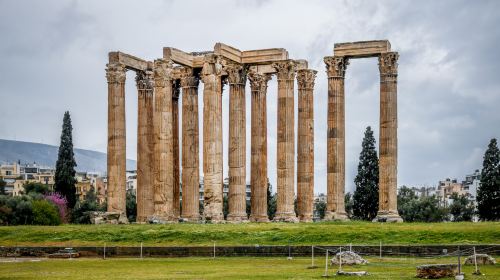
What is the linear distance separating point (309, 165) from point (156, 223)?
16911 millimetres

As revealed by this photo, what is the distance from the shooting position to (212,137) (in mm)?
77812

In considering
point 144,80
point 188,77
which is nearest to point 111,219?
point 144,80

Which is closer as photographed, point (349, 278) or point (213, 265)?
point (349, 278)

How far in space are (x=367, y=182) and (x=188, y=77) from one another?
4543 centimetres

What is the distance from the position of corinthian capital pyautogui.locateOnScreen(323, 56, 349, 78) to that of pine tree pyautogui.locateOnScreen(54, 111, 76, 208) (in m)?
52.5

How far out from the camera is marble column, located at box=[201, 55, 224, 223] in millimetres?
77625

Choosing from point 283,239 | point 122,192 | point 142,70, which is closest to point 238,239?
point 283,239

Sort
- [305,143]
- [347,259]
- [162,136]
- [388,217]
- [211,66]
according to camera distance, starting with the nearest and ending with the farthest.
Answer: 1. [347,259]
2. [388,217]
3. [211,66]
4. [162,136]
5. [305,143]

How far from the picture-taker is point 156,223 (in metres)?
76.5

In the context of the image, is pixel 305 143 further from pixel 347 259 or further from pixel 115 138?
pixel 347 259

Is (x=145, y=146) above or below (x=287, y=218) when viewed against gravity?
above

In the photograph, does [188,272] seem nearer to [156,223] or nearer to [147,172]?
[156,223]

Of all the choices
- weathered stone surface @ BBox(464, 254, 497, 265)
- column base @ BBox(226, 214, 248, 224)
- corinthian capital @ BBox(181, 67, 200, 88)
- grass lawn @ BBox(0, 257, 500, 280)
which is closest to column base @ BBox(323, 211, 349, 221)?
column base @ BBox(226, 214, 248, 224)

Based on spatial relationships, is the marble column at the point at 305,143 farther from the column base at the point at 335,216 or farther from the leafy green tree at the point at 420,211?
the leafy green tree at the point at 420,211
